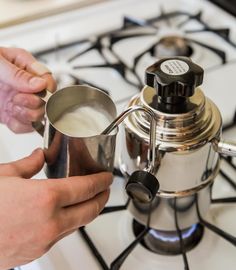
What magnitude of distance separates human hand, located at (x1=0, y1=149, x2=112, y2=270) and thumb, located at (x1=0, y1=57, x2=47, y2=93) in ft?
0.38

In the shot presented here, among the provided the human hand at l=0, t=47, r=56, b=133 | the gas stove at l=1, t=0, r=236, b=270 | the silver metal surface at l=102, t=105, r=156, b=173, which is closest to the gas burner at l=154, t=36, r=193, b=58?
the gas stove at l=1, t=0, r=236, b=270

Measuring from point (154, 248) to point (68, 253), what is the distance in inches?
3.9

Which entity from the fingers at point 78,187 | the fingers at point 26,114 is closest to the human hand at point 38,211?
the fingers at point 78,187

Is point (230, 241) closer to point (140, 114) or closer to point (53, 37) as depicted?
point (140, 114)

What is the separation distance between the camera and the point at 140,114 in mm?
512

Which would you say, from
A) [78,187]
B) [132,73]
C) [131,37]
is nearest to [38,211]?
[78,187]

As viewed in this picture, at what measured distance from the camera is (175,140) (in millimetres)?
494

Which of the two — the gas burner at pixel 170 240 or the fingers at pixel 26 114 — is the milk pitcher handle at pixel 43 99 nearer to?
the fingers at pixel 26 114

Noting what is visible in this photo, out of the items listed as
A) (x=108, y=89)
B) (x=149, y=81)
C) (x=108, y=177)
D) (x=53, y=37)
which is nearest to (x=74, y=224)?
(x=108, y=177)

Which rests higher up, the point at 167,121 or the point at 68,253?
the point at 167,121

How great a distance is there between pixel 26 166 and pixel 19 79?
123mm

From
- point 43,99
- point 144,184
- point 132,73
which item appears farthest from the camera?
point 132,73

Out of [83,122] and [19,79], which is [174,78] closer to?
[83,122]

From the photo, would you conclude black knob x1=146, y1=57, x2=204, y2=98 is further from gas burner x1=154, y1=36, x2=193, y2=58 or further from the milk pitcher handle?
gas burner x1=154, y1=36, x2=193, y2=58
